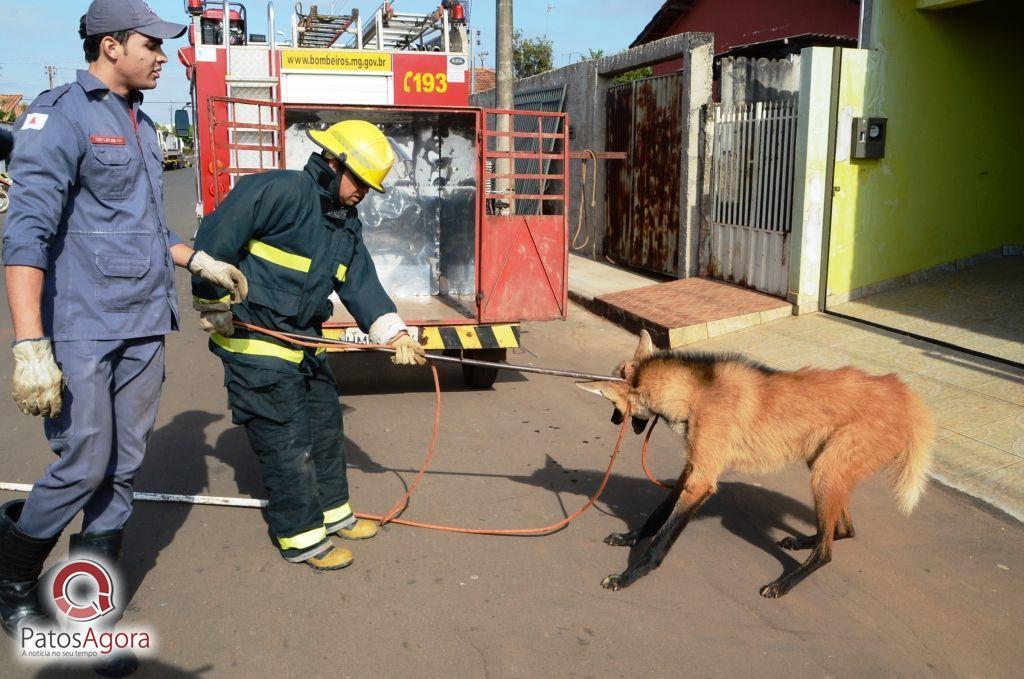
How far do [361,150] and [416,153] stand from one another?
4.60m

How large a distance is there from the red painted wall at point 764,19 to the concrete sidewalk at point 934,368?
7405mm

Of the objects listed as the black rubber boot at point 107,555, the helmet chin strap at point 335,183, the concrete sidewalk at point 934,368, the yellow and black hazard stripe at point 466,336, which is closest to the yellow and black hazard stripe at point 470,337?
the yellow and black hazard stripe at point 466,336

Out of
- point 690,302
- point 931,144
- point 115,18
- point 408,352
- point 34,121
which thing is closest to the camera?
point 34,121

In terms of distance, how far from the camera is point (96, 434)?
10.3 feet

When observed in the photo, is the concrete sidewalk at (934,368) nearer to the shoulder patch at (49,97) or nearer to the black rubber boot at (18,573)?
the black rubber boot at (18,573)

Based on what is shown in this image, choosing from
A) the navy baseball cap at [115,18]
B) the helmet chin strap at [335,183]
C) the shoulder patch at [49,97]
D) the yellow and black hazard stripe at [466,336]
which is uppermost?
the navy baseball cap at [115,18]

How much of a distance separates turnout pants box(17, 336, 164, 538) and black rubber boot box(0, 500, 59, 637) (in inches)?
2.3

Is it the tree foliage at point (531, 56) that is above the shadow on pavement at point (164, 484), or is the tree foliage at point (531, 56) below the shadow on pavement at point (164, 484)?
above

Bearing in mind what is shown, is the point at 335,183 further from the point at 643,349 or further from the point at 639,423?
the point at 639,423

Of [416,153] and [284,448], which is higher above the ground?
[416,153]

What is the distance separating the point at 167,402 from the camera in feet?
22.1

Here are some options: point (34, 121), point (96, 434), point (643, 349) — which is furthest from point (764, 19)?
point (96, 434)

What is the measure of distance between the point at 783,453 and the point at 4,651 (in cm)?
332

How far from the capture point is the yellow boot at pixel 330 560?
3.94 meters
